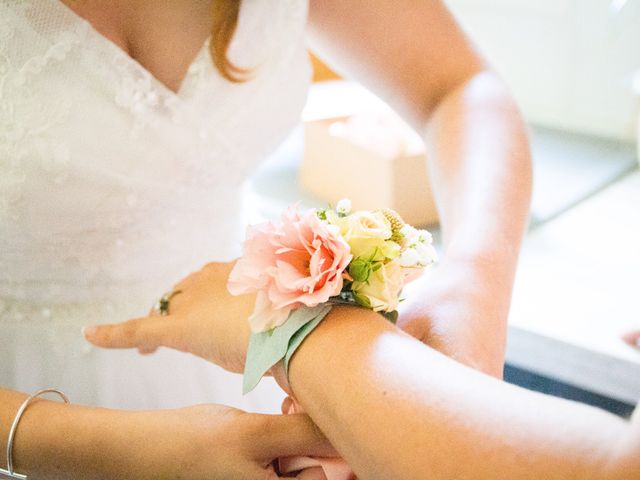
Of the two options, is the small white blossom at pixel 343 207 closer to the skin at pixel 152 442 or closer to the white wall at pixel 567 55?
the skin at pixel 152 442

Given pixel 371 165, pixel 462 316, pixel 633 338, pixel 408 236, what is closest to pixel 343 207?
pixel 408 236

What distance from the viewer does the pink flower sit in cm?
52

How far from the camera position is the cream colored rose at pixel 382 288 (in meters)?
0.55

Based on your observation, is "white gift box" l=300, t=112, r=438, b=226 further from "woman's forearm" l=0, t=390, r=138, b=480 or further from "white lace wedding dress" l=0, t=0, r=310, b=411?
"woman's forearm" l=0, t=390, r=138, b=480

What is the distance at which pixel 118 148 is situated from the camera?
0.80 meters

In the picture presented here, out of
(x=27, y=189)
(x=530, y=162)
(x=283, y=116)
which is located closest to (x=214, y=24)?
(x=283, y=116)

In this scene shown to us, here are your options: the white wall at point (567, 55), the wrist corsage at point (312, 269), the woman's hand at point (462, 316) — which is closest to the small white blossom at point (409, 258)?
the wrist corsage at point (312, 269)

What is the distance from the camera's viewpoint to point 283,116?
95 cm

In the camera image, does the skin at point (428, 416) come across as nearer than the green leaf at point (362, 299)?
Yes

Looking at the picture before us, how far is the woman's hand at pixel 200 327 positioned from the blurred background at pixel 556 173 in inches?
15.1

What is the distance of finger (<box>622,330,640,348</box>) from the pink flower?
57cm

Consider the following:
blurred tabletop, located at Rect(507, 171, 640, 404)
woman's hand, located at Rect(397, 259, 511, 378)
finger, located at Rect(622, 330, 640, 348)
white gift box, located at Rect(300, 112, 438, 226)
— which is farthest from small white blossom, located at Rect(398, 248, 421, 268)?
white gift box, located at Rect(300, 112, 438, 226)

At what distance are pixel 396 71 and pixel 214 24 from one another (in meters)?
0.23

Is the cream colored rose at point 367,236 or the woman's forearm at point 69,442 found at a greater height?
the cream colored rose at point 367,236
